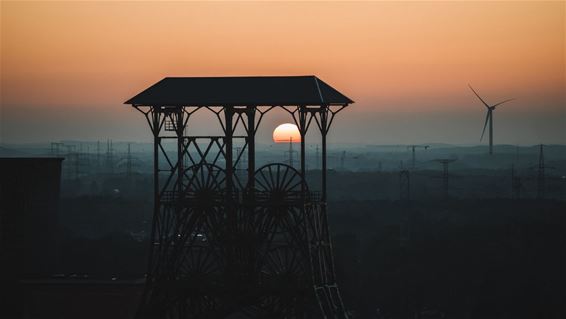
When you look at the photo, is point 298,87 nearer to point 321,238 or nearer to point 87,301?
point 321,238

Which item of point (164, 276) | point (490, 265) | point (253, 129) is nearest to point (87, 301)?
point (164, 276)

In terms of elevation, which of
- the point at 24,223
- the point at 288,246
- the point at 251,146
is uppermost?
the point at 251,146

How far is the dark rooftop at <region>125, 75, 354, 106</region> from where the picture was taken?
45.4 meters

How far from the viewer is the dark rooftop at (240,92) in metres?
45.4

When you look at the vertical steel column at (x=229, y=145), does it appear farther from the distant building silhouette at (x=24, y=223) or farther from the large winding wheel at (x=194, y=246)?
the distant building silhouette at (x=24, y=223)

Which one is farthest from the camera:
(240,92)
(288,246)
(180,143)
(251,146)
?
(180,143)

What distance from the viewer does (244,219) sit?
46188 mm

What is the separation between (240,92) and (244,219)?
443 centimetres

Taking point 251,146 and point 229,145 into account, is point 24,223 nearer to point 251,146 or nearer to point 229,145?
point 229,145

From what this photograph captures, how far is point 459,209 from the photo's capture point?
506ft

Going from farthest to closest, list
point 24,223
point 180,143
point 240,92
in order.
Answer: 1. point 24,223
2. point 180,143
3. point 240,92

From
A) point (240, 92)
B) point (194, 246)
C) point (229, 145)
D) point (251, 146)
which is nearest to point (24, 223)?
point (194, 246)

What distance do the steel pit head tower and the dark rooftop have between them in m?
0.03

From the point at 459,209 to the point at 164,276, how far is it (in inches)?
4337
